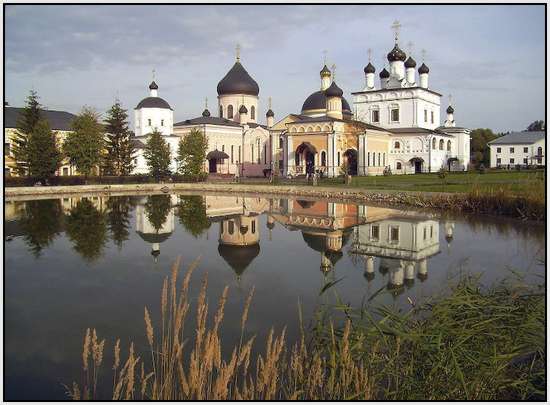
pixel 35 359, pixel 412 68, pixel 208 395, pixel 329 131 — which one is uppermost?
pixel 412 68

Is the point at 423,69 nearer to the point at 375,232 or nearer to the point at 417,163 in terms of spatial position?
the point at 417,163

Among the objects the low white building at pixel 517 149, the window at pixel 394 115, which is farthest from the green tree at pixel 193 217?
the low white building at pixel 517 149

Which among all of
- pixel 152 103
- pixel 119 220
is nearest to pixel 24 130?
pixel 152 103

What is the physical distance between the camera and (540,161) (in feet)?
160

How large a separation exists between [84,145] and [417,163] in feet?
92.1

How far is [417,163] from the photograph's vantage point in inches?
1802

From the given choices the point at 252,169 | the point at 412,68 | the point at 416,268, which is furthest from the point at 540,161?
the point at 416,268

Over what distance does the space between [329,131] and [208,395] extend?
36890 mm

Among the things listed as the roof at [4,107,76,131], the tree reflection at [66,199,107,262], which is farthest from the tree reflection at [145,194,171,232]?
the roof at [4,107,76,131]

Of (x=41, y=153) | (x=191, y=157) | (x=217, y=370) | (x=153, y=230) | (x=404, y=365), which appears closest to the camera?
(x=217, y=370)

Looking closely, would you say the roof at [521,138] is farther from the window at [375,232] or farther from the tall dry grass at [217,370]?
the tall dry grass at [217,370]

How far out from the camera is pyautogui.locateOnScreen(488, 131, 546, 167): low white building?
175 feet

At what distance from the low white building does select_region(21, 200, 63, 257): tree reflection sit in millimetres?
46255

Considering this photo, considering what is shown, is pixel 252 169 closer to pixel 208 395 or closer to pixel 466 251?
pixel 466 251
